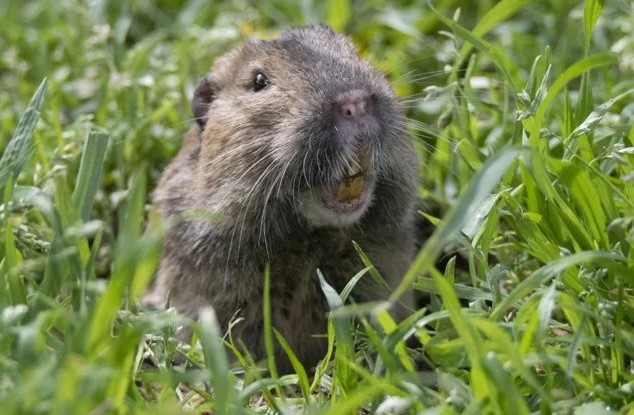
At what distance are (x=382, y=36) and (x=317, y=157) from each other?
304 centimetres

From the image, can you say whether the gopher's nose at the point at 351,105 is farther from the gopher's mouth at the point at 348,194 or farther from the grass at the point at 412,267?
the grass at the point at 412,267

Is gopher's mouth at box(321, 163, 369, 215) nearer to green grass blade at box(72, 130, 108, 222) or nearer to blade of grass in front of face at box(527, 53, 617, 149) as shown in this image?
blade of grass in front of face at box(527, 53, 617, 149)

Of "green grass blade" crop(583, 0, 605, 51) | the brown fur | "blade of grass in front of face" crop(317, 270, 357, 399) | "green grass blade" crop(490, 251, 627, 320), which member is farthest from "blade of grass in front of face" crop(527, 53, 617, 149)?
"blade of grass in front of face" crop(317, 270, 357, 399)

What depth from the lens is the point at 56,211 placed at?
3553 mm

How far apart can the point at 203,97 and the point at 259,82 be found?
46cm

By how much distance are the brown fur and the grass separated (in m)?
0.22

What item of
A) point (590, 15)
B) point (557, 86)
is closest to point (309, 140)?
point (557, 86)

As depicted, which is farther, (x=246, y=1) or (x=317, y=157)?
(x=246, y=1)

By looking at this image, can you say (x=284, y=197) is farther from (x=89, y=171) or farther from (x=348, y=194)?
(x=89, y=171)

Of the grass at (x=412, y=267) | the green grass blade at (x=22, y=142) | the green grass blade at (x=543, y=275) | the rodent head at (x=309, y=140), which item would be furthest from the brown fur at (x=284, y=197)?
the green grass blade at (x=543, y=275)

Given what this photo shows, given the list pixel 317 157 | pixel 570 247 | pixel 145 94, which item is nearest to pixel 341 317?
pixel 317 157

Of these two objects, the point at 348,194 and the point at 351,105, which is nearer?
the point at 351,105

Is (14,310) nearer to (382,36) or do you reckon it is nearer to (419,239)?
(419,239)

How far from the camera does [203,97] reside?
15.4ft
